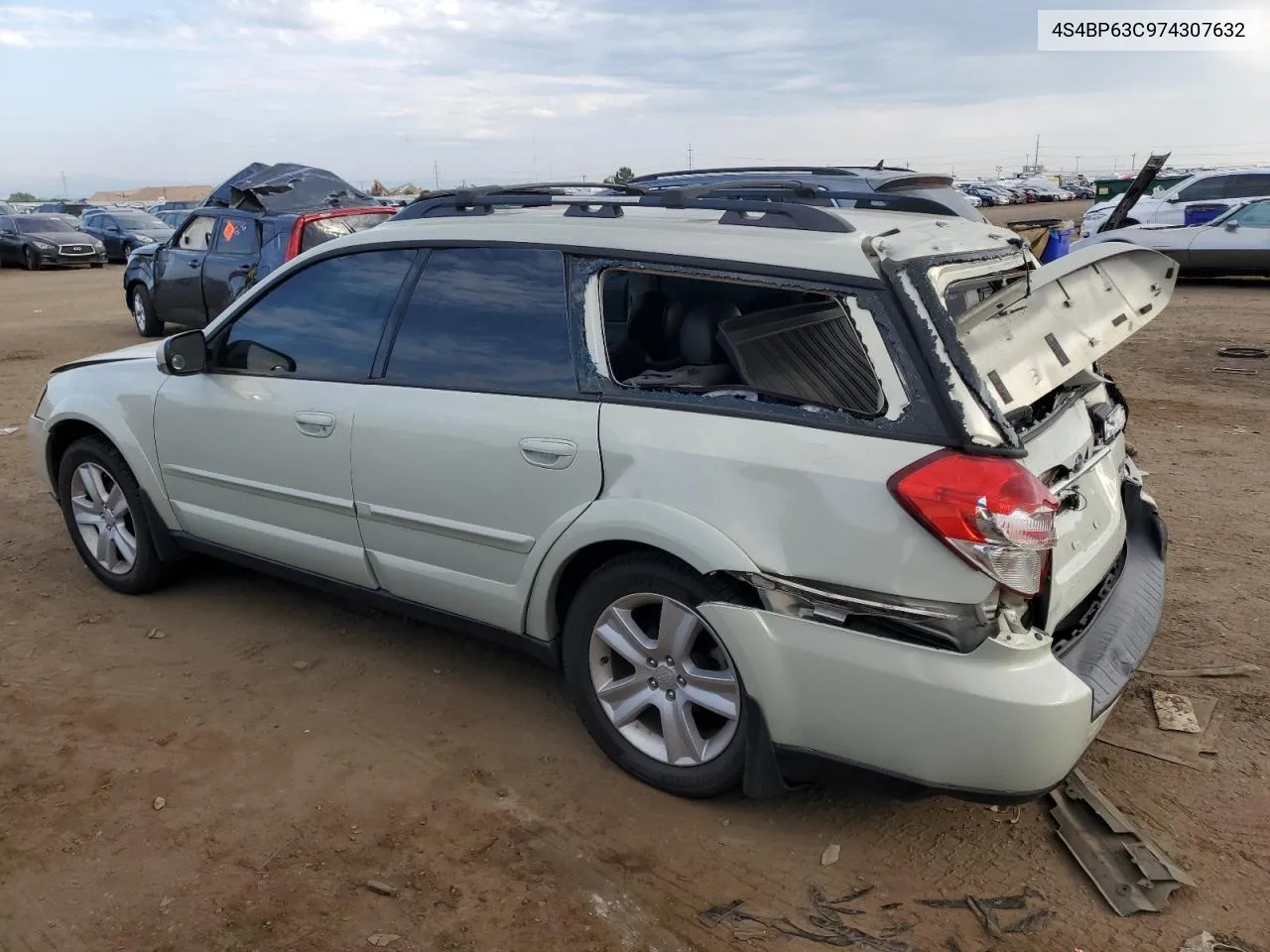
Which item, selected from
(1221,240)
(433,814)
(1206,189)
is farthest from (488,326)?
(1206,189)

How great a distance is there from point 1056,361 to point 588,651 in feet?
5.62

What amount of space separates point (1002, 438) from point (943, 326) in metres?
0.33

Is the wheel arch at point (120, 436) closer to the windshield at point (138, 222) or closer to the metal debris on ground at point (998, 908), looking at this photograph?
the metal debris on ground at point (998, 908)

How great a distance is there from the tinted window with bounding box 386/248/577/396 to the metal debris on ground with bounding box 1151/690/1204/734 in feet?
7.64

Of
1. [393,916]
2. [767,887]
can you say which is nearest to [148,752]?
[393,916]

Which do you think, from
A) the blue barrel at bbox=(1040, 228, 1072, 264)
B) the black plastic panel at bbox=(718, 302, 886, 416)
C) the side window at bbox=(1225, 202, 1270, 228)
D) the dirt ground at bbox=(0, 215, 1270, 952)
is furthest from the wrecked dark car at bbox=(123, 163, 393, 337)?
the side window at bbox=(1225, 202, 1270, 228)

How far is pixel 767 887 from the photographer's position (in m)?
2.80

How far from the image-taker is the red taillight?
2.52m

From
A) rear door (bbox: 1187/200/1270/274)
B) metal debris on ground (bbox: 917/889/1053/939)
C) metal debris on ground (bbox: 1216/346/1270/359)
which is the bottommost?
metal debris on ground (bbox: 917/889/1053/939)

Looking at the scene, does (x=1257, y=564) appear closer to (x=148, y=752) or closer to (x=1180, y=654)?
(x=1180, y=654)

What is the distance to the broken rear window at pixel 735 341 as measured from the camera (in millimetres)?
2838

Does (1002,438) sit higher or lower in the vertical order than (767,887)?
higher

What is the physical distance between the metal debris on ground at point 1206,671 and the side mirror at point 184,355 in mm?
3823

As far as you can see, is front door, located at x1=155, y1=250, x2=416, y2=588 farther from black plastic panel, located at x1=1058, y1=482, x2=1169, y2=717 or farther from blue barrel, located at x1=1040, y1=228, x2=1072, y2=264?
blue barrel, located at x1=1040, y1=228, x2=1072, y2=264
